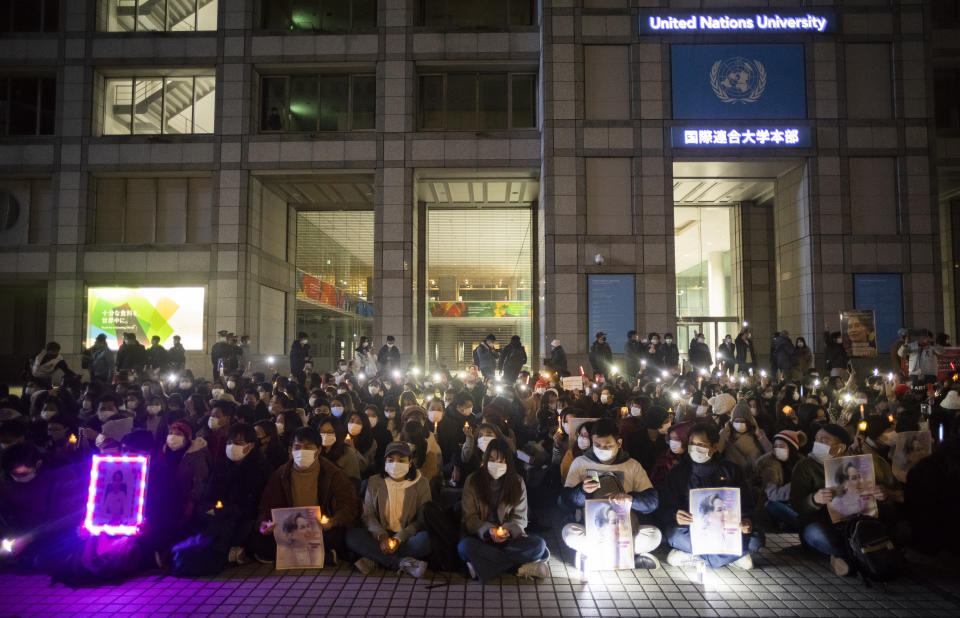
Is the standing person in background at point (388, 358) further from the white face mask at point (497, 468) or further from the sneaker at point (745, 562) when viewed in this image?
the sneaker at point (745, 562)

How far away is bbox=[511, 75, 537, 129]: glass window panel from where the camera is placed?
2241 cm

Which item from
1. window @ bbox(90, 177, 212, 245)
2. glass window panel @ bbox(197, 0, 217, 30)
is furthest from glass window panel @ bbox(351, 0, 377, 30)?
window @ bbox(90, 177, 212, 245)

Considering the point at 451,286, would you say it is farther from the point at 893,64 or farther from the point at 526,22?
the point at 893,64

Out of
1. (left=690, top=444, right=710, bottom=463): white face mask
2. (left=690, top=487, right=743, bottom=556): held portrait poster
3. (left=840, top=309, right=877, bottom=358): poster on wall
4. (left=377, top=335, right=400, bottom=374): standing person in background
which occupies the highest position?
(left=840, top=309, right=877, bottom=358): poster on wall

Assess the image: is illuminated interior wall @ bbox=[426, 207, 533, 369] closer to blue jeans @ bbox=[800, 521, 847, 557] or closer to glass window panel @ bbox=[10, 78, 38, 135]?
glass window panel @ bbox=[10, 78, 38, 135]

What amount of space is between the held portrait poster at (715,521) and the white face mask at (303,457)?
3.93 meters

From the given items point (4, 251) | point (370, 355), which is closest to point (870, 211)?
point (370, 355)

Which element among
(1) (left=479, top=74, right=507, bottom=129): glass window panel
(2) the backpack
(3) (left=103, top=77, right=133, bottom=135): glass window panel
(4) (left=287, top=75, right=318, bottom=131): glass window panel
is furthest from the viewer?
(3) (left=103, top=77, right=133, bottom=135): glass window panel

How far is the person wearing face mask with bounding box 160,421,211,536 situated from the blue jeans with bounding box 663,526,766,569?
16.6ft

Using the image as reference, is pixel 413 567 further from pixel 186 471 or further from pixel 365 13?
pixel 365 13

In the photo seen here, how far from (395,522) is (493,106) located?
19.4 m

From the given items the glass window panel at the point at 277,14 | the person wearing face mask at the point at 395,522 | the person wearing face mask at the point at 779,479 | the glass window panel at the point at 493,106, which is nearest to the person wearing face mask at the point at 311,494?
the person wearing face mask at the point at 395,522

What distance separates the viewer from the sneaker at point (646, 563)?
5848 mm

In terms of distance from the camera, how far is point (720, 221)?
85.0ft
